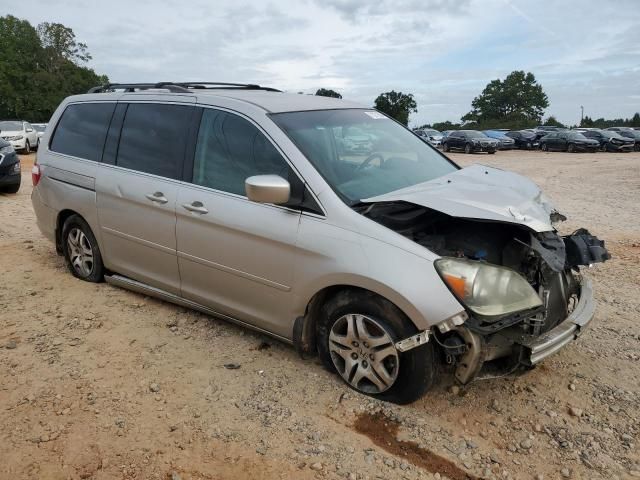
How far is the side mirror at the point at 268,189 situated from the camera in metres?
3.22

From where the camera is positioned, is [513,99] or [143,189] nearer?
[143,189]

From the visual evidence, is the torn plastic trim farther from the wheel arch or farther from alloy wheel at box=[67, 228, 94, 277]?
alloy wheel at box=[67, 228, 94, 277]

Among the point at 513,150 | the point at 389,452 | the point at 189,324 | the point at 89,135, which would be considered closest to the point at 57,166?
the point at 89,135

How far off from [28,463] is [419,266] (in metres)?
2.22

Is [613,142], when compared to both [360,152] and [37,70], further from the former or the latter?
[37,70]

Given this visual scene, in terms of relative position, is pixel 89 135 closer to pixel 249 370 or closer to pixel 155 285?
pixel 155 285

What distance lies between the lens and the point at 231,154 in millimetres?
3787

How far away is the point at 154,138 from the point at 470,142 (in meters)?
29.9

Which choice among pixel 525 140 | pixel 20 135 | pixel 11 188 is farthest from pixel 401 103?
pixel 11 188

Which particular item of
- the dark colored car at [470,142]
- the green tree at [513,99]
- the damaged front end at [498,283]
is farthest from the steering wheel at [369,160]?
the green tree at [513,99]

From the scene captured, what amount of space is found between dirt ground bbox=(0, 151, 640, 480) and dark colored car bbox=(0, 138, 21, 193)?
684 cm

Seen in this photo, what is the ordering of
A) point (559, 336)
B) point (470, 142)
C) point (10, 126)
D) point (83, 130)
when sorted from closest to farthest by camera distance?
point (559, 336) < point (83, 130) < point (10, 126) < point (470, 142)

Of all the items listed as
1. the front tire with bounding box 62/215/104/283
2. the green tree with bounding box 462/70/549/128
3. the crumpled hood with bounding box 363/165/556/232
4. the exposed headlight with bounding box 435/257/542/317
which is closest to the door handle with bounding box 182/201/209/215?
the crumpled hood with bounding box 363/165/556/232

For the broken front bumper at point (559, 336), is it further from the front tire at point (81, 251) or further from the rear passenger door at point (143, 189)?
the front tire at point (81, 251)
